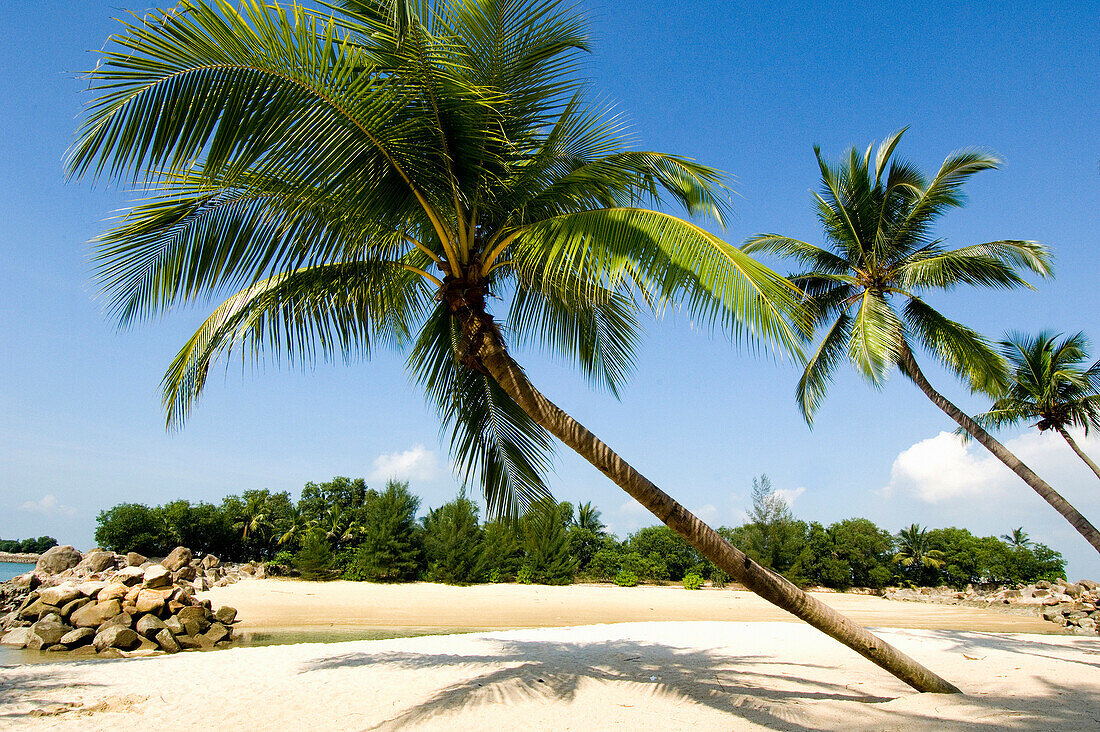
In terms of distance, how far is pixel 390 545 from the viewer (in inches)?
1086

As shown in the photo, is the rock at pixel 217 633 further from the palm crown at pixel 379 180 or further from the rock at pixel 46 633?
the palm crown at pixel 379 180

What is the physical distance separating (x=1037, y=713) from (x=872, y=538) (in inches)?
1319

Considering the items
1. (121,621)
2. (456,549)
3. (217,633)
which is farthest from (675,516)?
(456,549)

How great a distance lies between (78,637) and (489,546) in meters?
17.2

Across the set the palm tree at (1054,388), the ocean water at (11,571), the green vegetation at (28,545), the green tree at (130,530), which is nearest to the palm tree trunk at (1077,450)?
the palm tree at (1054,388)

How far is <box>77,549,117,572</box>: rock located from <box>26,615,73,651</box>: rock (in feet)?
29.6

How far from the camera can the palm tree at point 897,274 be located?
9.84 meters

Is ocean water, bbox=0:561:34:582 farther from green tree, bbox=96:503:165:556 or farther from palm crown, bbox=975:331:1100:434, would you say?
palm crown, bbox=975:331:1100:434

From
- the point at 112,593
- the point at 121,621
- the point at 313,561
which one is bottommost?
the point at 313,561

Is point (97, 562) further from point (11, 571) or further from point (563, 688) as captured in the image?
point (11, 571)

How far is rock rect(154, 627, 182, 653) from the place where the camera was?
11.3m

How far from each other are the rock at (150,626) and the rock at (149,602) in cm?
30

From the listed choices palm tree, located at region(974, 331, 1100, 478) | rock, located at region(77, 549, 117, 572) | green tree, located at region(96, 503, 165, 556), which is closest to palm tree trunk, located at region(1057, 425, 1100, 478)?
palm tree, located at region(974, 331, 1100, 478)

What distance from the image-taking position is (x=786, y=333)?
3.76 meters
